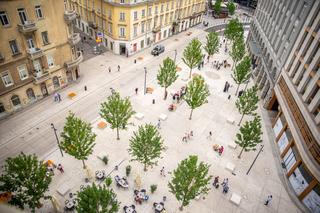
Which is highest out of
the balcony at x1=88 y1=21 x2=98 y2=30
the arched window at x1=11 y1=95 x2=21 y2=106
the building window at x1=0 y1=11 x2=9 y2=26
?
the building window at x1=0 y1=11 x2=9 y2=26

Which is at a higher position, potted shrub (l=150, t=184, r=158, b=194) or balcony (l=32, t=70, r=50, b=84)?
balcony (l=32, t=70, r=50, b=84)

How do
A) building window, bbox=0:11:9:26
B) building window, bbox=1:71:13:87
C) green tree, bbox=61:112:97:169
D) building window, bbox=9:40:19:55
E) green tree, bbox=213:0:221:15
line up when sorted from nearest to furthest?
green tree, bbox=61:112:97:169
building window, bbox=0:11:9:26
building window, bbox=9:40:19:55
building window, bbox=1:71:13:87
green tree, bbox=213:0:221:15

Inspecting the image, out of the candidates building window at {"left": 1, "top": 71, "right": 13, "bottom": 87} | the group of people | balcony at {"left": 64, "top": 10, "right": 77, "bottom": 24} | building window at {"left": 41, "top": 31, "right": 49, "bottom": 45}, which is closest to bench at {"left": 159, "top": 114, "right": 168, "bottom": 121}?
the group of people

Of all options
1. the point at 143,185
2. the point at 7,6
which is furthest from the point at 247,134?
the point at 7,6

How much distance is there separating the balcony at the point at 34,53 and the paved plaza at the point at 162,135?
8.73m

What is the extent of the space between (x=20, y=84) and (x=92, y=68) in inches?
673

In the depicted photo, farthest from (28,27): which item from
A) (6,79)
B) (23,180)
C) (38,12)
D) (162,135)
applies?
(162,135)

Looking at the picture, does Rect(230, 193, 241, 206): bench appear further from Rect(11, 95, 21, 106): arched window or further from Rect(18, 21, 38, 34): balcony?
Rect(18, 21, 38, 34): balcony

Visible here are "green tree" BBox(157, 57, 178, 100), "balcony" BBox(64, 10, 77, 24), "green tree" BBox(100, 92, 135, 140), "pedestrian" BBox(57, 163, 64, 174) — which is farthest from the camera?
"green tree" BBox(157, 57, 178, 100)

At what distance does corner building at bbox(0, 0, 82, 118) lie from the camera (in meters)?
31.6

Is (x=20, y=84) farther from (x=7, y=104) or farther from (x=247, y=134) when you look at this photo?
(x=247, y=134)

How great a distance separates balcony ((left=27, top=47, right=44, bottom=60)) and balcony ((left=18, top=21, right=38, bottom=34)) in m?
3.06

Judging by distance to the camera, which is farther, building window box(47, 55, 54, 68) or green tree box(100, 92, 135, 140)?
building window box(47, 55, 54, 68)

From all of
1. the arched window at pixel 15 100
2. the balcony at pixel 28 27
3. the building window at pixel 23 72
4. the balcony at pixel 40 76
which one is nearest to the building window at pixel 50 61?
the balcony at pixel 40 76
